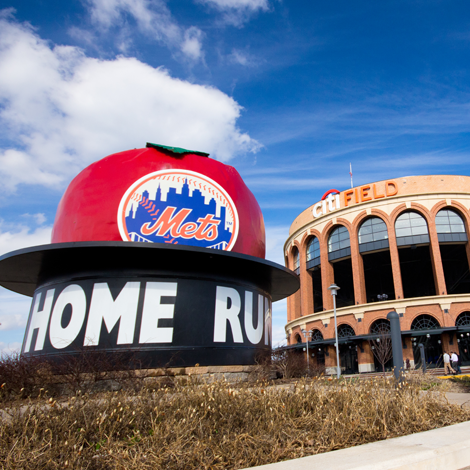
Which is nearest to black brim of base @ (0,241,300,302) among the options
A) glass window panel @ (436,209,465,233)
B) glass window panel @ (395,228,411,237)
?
glass window panel @ (395,228,411,237)

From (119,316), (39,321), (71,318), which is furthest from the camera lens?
(39,321)

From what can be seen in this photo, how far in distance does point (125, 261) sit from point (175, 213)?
2.56 meters

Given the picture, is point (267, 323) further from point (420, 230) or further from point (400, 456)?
point (420, 230)

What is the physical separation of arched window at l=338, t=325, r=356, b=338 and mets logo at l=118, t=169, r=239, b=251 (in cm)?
3376

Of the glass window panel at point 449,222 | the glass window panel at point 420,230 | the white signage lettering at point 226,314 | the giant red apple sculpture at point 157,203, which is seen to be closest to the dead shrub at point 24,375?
the giant red apple sculpture at point 157,203

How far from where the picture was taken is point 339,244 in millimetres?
47594

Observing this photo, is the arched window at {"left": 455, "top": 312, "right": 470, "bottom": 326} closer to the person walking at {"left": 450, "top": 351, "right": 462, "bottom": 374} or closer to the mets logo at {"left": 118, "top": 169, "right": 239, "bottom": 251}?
the person walking at {"left": 450, "top": 351, "right": 462, "bottom": 374}

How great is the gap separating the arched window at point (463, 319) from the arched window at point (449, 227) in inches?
324

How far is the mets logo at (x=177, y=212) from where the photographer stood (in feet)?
44.4

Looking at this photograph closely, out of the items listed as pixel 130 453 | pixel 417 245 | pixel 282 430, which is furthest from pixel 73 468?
pixel 417 245

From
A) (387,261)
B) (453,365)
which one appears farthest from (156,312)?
(387,261)

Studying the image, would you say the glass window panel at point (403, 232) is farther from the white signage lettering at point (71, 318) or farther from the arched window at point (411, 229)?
the white signage lettering at point (71, 318)

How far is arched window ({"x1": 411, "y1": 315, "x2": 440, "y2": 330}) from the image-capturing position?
3887 cm

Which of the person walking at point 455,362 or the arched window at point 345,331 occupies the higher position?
the arched window at point 345,331
